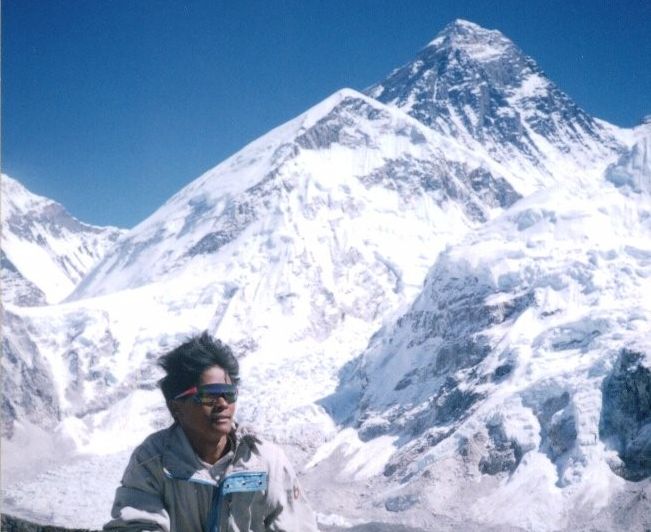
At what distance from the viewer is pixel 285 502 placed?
15.5 feet

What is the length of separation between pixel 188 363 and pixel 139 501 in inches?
34.8

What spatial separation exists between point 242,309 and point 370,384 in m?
48.5

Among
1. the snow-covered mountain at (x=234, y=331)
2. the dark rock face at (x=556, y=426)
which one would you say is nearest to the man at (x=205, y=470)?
the dark rock face at (x=556, y=426)

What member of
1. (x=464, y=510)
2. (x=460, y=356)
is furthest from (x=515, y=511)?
(x=460, y=356)

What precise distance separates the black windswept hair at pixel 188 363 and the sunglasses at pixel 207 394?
0.07 m

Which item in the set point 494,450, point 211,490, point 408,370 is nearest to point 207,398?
point 211,490

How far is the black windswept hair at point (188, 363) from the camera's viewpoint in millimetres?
Answer: 4891

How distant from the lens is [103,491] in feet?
372

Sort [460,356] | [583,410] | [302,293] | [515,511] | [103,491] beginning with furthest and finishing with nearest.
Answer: [302,293] → [460,356] → [103,491] → [583,410] → [515,511]

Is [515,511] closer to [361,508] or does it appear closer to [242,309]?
[361,508]

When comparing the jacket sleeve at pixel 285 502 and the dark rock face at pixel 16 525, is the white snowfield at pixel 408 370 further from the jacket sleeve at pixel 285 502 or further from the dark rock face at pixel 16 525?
the jacket sleeve at pixel 285 502

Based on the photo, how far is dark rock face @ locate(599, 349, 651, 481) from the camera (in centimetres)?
8681

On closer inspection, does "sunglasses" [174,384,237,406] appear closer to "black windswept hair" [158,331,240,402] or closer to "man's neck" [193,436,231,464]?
"black windswept hair" [158,331,240,402]

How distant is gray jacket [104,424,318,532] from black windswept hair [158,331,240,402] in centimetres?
29
